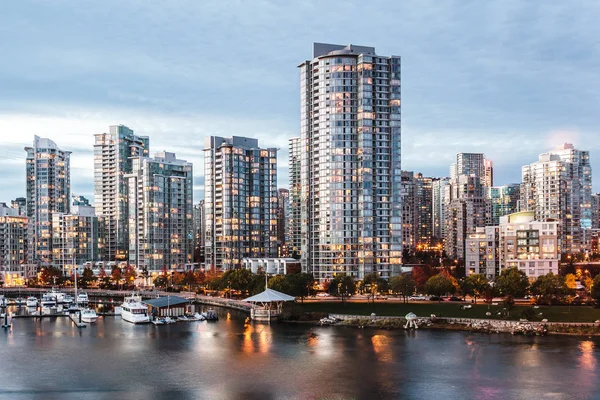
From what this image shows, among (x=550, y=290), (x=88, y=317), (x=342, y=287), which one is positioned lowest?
(x=88, y=317)

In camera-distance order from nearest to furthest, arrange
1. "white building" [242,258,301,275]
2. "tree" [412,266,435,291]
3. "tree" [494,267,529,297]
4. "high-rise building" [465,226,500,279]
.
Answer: "tree" [494,267,529,297]
"tree" [412,266,435,291]
"white building" [242,258,301,275]
"high-rise building" [465,226,500,279]

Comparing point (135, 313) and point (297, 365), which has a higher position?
point (297, 365)

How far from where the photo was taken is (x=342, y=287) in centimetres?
12962

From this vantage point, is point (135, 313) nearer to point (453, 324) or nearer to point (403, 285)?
point (403, 285)

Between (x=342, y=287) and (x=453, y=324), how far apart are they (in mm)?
36873

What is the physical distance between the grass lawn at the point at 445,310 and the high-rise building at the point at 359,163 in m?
29.6

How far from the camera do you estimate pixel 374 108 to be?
154125mm

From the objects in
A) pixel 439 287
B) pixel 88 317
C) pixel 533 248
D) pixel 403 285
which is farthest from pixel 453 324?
pixel 533 248

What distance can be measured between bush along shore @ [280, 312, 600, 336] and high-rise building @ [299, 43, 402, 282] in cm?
4848

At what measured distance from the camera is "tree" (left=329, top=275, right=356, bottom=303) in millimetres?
130125

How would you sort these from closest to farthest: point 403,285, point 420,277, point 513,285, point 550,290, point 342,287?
point 550,290 → point 513,285 → point 403,285 → point 342,287 → point 420,277

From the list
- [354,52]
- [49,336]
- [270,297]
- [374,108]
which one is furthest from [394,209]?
[49,336]

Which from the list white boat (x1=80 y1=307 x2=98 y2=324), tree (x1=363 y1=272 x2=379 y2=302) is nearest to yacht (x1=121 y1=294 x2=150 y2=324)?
white boat (x1=80 y1=307 x2=98 y2=324)

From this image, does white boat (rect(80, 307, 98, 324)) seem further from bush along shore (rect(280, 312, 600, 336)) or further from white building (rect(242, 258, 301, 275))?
white building (rect(242, 258, 301, 275))
